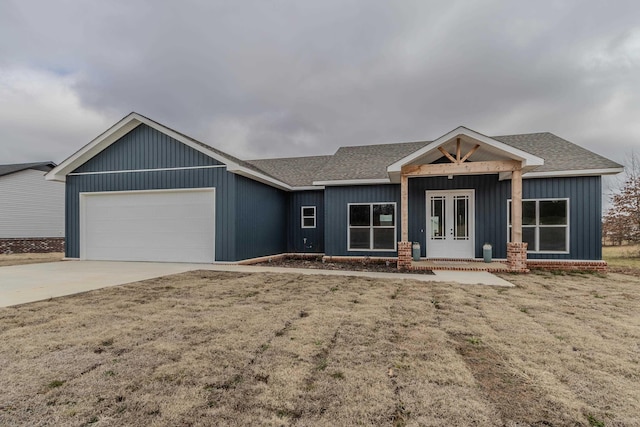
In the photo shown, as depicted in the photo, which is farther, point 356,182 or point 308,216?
point 308,216

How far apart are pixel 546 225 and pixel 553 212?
1.55 feet

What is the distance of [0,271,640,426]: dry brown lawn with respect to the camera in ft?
6.72

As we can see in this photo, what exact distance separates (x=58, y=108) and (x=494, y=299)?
72.6 feet

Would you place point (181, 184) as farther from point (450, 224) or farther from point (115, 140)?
point (450, 224)

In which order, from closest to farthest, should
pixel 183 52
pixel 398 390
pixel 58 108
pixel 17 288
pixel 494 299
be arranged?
pixel 398 390 → pixel 494 299 → pixel 17 288 → pixel 183 52 → pixel 58 108

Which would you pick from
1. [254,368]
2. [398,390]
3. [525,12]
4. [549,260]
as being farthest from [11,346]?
[525,12]

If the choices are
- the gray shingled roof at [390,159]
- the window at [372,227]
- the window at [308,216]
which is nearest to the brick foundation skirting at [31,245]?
the gray shingled roof at [390,159]

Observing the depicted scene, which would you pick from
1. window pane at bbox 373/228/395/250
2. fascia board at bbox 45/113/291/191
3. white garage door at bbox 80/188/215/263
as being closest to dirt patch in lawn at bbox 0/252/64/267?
white garage door at bbox 80/188/215/263

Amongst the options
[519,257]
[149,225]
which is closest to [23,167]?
[149,225]

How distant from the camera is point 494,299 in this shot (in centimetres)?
548

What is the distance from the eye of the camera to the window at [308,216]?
13.3 m

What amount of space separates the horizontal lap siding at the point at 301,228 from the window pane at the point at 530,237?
289 inches

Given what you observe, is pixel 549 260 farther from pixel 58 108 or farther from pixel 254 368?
pixel 58 108

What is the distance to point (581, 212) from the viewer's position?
9477 mm
